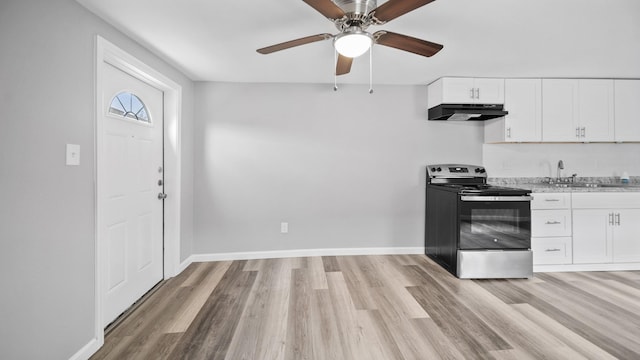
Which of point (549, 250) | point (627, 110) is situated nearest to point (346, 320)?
point (549, 250)

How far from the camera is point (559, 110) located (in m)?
3.29

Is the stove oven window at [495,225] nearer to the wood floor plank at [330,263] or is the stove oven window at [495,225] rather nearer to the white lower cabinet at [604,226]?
the white lower cabinet at [604,226]

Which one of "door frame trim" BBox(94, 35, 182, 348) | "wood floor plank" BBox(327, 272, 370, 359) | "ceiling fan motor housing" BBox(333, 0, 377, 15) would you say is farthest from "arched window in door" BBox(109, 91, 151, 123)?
"wood floor plank" BBox(327, 272, 370, 359)

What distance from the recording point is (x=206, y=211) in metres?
3.42

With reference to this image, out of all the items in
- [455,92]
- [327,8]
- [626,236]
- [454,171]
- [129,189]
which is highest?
[455,92]

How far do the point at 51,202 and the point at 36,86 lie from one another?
0.59 metres

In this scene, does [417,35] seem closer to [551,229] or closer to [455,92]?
[455,92]

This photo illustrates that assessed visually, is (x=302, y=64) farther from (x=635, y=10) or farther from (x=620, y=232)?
(x=620, y=232)

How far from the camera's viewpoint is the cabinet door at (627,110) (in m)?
3.29

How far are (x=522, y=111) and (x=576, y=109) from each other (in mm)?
660

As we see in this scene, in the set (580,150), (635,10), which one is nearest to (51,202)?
(635,10)

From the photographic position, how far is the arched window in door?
2129 millimetres

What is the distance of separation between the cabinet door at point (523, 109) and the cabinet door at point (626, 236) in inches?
47.4

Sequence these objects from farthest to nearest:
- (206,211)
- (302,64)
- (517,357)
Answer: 1. (206,211)
2. (302,64)
3. (517,357)
